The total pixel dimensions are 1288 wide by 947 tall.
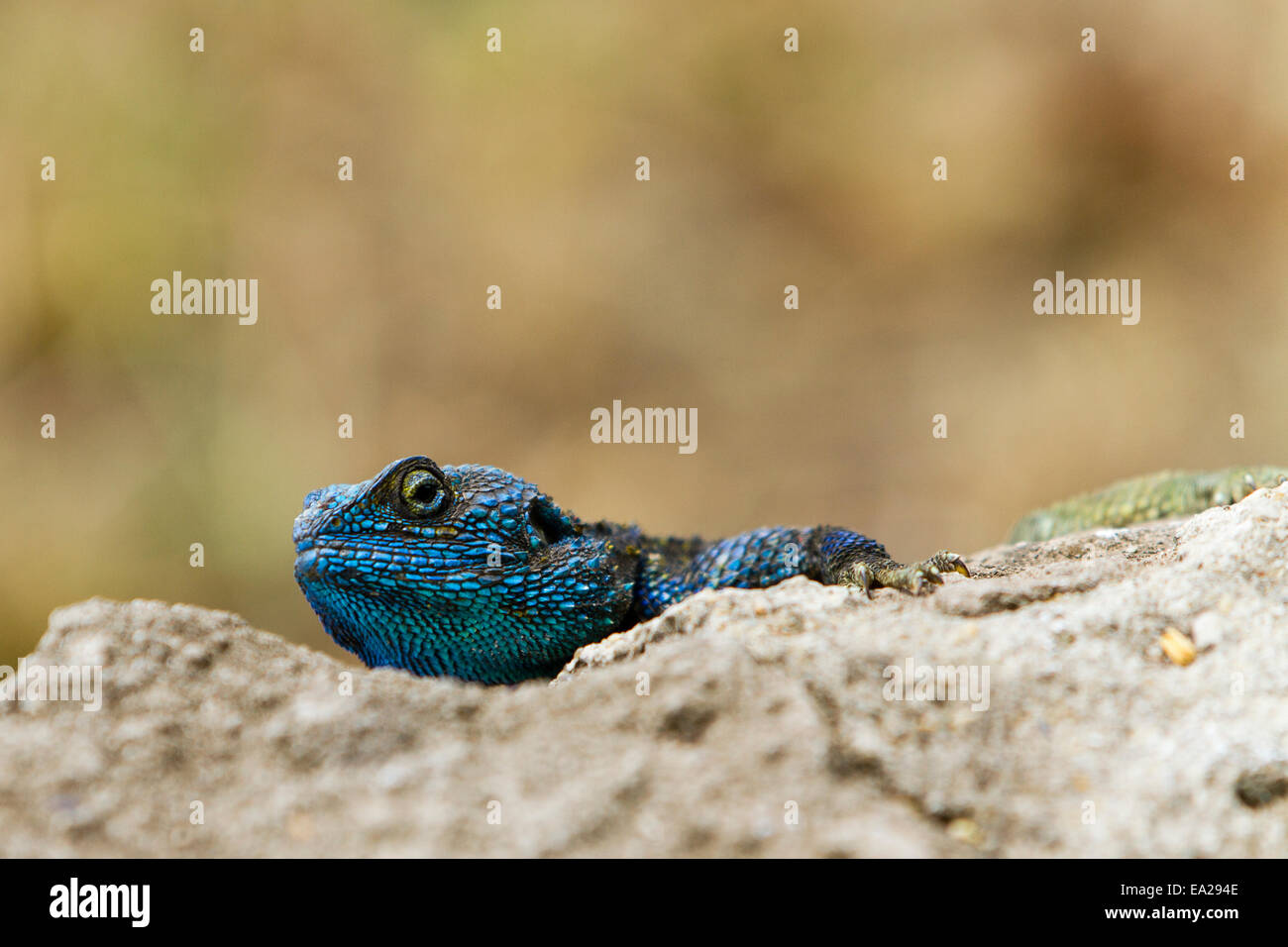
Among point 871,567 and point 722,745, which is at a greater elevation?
point 871,567

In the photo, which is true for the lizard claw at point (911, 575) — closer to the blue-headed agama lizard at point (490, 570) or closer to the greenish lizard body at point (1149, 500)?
the blue-headed agama lizard at point (490, 570)

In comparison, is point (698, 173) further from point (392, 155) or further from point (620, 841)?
point (620, 841)

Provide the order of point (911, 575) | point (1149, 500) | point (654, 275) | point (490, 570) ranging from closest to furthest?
point (911, 575), point (490, 570), point (1149, 500), point (654, 275)

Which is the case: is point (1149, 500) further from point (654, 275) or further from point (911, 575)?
point (654, 275)

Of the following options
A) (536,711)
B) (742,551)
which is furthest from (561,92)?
(536,711)

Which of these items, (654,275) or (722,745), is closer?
(722,745)

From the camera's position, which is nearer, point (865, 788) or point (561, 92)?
point (865, 788)

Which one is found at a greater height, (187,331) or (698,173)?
(698,173)

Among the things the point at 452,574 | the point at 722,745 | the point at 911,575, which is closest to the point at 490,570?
the point at 452,574
